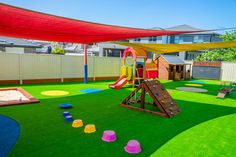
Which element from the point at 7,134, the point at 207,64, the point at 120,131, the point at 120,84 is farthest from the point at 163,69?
the point at 7,134

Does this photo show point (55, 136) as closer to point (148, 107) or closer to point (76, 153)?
point (76, 153)

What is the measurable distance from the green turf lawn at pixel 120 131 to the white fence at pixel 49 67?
16.0ft

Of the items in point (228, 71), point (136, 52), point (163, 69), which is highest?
point (136, 52)

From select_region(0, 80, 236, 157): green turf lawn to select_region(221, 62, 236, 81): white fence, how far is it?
10403mm

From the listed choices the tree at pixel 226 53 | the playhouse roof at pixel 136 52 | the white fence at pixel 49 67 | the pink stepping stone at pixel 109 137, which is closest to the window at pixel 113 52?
the tree at pixel 226 53

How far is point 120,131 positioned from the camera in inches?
161

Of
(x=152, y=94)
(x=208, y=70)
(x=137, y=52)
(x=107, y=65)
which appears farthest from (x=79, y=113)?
(x=208, y=70)

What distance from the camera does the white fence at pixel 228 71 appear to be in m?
15.1

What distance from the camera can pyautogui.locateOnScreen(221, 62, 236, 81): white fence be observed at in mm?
15145

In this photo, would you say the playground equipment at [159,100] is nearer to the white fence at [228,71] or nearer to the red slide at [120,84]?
the red slide at [120,84]

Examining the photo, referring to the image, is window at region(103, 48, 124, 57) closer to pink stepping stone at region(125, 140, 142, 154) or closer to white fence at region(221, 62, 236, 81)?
white fence at region(221, 62, 236, 81)

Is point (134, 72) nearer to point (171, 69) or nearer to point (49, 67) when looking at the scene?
point (49, 67)

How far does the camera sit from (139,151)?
316 cm

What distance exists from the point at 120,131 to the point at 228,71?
14.7 meters
